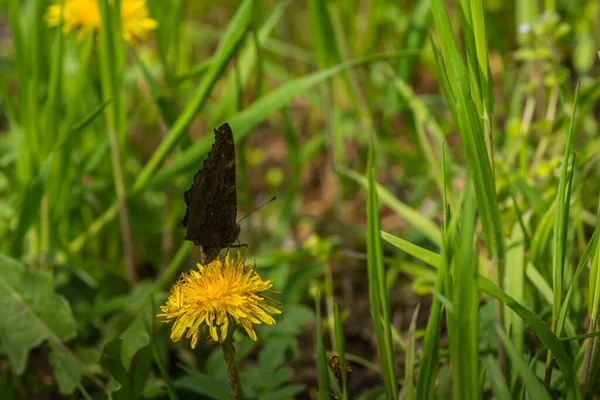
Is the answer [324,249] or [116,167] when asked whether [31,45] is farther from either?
[324,249]

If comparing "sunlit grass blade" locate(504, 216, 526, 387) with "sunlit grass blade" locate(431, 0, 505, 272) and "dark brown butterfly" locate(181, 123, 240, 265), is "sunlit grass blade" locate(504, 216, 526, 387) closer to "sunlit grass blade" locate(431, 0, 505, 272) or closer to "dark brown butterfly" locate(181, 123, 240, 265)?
"sunlit grass blade" locate(431, 0, 505, 272)

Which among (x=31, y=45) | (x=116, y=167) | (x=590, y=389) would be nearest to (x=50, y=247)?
(x=116, y=167)

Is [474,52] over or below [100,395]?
over

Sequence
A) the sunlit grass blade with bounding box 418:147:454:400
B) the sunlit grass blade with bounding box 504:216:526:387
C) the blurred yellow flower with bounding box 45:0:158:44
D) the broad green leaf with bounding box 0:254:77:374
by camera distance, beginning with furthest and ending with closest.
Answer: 1. the blurred yellow flower with bounding box 45:0:158:44
2. the broad green leaf with bounding box 0:254:77:374
3. the sunlit grass blade with bounding box 504:216:526:387
4. the sunlit grass blade with bounding box 418:147:454:400


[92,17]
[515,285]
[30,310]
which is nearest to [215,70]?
[92,17]

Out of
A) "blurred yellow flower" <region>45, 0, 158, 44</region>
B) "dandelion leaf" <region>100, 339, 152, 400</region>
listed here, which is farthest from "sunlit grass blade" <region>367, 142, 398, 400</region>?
"blurred yellow flower" <region>45, 0, 158, 44</region>

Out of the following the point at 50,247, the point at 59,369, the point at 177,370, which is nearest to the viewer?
the point at 59,369
